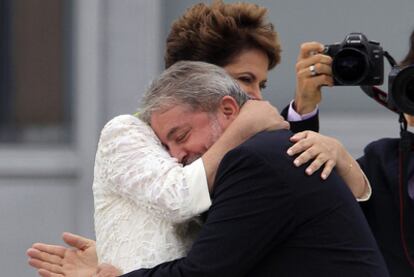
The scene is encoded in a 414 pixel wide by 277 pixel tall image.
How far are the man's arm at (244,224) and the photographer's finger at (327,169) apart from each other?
96mm

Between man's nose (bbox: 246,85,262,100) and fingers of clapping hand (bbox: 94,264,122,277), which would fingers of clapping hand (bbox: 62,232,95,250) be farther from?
man's nose (bbox: 246,85,262,100)

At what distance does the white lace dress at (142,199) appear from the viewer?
2773 millimetres

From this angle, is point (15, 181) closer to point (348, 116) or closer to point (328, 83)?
point (348, 116)

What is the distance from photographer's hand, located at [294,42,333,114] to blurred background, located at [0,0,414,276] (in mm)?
2218

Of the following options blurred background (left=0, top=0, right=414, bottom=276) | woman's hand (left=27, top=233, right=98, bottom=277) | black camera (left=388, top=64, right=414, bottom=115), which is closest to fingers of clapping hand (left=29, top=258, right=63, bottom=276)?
woman's hand (left=27, top=233, right=98, bottom=277)

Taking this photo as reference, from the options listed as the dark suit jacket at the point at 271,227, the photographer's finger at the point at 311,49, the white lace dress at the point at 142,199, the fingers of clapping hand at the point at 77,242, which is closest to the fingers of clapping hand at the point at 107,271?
the white lace dress at the point at 142,199

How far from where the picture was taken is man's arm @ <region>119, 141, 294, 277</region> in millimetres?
2672

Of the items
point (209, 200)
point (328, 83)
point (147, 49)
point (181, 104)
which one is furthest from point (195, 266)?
point (147, 49)

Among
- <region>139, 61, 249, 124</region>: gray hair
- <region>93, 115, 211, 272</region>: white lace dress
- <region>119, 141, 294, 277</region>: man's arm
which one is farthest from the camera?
<region>139, 61, 249, 124</region>: gray hair

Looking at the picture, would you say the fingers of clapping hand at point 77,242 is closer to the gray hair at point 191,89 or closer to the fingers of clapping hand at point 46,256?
the fingers of clapping hand at point 46,256

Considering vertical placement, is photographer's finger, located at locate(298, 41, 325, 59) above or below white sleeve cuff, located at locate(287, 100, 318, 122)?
above

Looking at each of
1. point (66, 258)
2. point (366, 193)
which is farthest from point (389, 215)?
point (66, 258)

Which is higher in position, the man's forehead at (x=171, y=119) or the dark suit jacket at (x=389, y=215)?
the man's forehead at (x=171, y=119)

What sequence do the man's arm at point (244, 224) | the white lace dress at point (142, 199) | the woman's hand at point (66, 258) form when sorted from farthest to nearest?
1. the woman's hand at point (66, 258)
2. the white lace dress at point (142, 199)
3. the man's arm at point (244, 224)
